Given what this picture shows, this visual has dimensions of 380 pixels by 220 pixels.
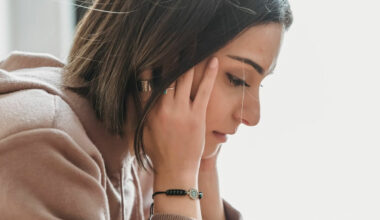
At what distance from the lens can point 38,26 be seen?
1692mm

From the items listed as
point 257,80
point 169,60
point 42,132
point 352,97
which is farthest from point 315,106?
point 42,132

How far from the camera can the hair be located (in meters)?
0.82

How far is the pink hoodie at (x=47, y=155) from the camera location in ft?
2.17

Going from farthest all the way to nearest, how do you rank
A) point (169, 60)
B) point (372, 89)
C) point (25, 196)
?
1. point (372, 89)
2. point (169, 60)
3. point (25, 196)

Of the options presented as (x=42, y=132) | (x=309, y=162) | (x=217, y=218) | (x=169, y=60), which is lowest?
(x=217, y=218)

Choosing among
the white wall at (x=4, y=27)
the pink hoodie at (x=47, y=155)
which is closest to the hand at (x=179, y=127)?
the pink hoodie at (x=47, y=155)

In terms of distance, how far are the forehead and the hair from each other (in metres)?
0.01

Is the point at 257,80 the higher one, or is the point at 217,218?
the point at 257,80

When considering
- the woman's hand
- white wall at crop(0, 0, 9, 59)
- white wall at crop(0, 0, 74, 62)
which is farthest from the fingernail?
white wall at crop(0, 0, 9, 59)

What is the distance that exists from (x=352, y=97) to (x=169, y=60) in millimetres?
454

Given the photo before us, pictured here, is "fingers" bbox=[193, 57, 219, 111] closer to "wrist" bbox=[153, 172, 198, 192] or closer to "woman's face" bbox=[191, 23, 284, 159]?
"woman's face" bbox=[191, 23, 284, 159]

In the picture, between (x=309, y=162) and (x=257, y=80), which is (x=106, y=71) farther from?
(x=309, y=162)

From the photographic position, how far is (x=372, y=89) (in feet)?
3.42

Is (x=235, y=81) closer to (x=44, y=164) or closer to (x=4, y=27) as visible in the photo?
(x=44, y=164)
